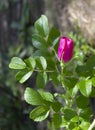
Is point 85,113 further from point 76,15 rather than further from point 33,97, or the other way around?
point 76,15

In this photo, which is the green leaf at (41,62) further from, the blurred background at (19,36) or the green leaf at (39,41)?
the blurred background at (19,36)

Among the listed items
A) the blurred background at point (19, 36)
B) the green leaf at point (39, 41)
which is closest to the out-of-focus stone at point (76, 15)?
the blurred background at point (19, 36)

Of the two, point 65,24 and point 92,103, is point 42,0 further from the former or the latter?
point 92,103

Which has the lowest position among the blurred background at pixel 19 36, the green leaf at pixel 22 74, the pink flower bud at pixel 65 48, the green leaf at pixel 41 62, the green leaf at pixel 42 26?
the blurred background at pixel 19 36

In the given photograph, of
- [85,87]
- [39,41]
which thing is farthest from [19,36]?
[85,87]

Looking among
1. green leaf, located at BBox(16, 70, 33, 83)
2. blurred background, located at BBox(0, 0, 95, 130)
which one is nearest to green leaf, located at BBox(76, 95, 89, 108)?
green leaf, located at BBox(16, 70, 33, 83)
